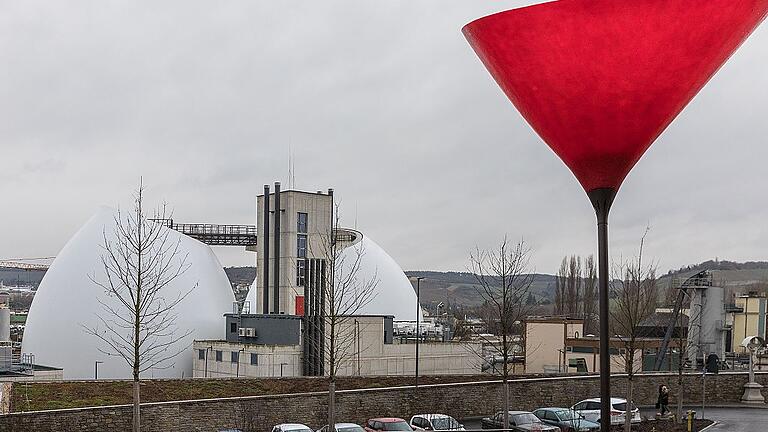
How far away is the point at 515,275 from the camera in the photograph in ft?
89.2

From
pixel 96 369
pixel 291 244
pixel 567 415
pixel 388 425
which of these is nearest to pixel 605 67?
pixel 388 425

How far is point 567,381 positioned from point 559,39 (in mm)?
23625

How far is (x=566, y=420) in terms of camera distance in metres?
23.4

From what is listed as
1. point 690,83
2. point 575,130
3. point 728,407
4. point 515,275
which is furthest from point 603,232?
point 728,407

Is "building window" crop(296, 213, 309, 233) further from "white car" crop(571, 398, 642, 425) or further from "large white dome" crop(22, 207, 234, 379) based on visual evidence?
"white car" crop(571, 398, 642, 425)

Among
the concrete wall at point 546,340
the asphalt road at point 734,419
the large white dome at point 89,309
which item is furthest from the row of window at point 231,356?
the asphalt road at point 734,419

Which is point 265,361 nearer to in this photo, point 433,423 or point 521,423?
point 433,423

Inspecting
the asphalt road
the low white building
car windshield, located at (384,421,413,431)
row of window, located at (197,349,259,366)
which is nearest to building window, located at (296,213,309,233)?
the low white building

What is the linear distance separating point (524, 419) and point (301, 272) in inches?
998

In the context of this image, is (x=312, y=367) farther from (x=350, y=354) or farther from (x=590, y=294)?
(x=590, y=294)

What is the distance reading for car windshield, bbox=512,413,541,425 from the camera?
22.8m

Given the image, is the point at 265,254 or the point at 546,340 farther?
the point at 546,340

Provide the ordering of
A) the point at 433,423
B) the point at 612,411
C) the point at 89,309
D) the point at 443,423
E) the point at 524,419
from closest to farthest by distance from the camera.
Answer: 1. the point at 433,423
2. the point at 443,423
3. the point at 524,419
4. the point at 612,411
5. the point at 89,309

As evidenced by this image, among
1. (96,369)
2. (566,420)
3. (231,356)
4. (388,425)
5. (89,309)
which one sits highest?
(89,309)
